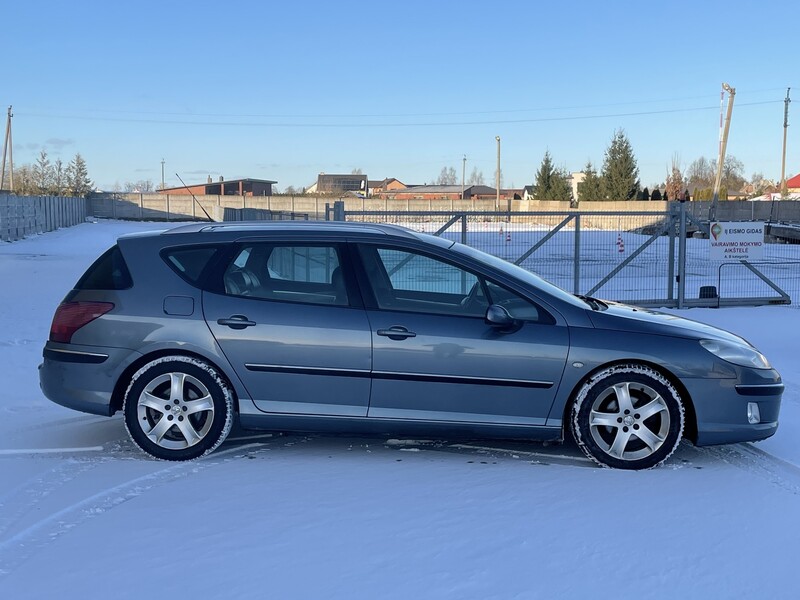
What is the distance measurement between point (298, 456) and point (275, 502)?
855 mm

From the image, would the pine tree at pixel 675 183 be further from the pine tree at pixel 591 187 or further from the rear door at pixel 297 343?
the rear door at pixel 297 343

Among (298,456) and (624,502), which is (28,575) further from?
→ (624,502)

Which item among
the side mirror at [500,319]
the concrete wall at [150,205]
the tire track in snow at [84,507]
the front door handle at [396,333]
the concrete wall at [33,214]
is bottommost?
the tire track in snow at [84,507]

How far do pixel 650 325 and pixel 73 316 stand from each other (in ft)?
11.9

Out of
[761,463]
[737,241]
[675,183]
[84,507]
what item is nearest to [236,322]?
[84,507]

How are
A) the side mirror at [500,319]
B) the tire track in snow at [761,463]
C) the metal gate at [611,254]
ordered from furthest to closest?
the metal gate at [611,254] → the side mirror at [500,319] → the tire track in snow at [761,463]

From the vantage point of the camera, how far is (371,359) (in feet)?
16.0

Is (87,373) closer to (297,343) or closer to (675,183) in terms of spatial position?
(297,343)

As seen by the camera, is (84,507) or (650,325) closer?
(84,507)

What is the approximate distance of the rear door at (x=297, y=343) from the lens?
4902mm

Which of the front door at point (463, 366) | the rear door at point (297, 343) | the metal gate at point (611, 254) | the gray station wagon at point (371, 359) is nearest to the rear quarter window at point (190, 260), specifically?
the gray station wagon at point (371, 359)

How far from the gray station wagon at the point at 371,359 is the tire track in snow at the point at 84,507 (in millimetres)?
161

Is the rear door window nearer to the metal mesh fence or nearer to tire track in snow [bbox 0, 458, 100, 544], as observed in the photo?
tire track in snow [bbox 0, 458, 100, 544]

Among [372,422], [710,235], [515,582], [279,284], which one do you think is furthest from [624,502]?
[710,235]
